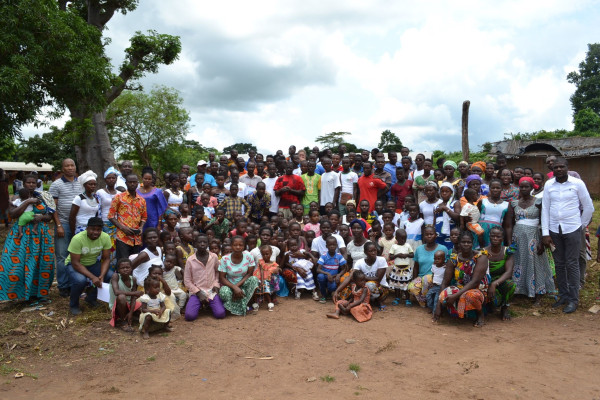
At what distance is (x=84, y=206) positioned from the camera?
6.19 meters

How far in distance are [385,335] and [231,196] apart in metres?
3.86

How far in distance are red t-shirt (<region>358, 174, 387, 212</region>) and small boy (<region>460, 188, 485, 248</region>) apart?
6.31 ft

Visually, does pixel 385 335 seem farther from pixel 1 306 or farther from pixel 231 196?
pixel 1 306

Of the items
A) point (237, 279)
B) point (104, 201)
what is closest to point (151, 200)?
point (104, 201)

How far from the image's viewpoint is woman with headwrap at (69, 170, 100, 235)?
6.14 metres

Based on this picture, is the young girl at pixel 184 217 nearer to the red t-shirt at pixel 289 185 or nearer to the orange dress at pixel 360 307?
the red t-shirt at pixel 289 185

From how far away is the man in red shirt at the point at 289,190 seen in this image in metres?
8.22

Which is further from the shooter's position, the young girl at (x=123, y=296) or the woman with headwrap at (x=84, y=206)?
the woman with headwrap at (x=84, y=206)

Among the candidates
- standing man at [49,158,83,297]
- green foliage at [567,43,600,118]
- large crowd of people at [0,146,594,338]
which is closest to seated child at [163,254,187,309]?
large crowd of people at [0,146,594,338]

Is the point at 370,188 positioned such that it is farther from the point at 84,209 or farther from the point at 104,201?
the point at 84,209

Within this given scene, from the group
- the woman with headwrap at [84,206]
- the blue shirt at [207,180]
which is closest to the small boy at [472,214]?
the blue shirt at [207,180]

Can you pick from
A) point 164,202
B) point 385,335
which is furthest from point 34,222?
point 385,335

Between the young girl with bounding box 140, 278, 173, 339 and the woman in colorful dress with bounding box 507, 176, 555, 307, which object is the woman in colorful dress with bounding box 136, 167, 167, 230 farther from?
the woman in colorful dress with bounding box 507, 176, 555, 307

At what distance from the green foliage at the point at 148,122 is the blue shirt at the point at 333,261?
874 inches
